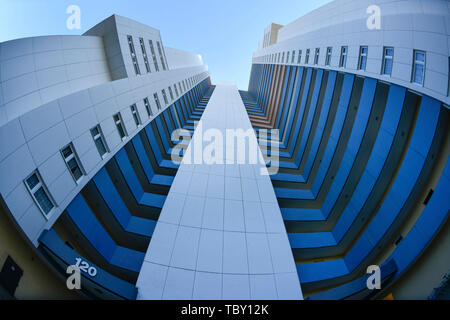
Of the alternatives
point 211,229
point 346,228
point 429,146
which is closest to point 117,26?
point 211,229

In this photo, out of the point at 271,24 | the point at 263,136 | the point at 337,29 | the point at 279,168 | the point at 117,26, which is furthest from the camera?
the point at 271,24

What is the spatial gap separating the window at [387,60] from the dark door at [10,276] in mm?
17657

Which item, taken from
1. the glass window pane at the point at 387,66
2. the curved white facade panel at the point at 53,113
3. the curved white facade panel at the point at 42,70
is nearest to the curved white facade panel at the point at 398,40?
the glass window pane at the point at 387,66

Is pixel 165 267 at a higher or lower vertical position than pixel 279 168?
higher

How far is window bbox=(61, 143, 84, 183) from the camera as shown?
6.67m

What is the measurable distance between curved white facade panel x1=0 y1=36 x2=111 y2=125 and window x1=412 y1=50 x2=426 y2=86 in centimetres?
1717

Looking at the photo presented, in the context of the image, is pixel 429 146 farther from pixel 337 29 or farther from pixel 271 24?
pixel 271 24

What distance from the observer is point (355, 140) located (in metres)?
10.4

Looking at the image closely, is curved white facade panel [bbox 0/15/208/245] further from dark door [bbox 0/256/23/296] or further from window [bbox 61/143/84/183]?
dark door [bbox 0/256/23/296]

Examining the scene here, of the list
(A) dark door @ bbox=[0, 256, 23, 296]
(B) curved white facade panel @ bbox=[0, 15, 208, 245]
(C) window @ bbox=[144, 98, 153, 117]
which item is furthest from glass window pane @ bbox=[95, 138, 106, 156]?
(C) window @ bbox=[144, 98, 153, 117]

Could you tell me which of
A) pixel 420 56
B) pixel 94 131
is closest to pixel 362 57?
pixel 420 56

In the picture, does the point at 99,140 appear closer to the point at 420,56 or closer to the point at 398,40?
the point at 420,56

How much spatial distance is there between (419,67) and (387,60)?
85.8 inches
